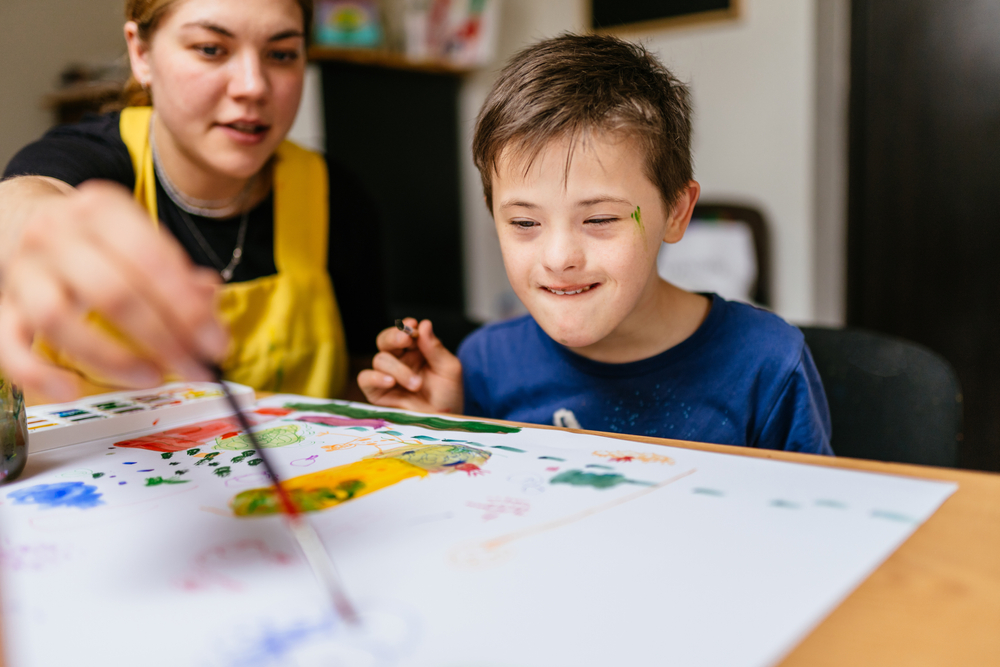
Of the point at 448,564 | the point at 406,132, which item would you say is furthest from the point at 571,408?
the point at 406,132

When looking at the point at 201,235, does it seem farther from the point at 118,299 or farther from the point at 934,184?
the point at 934,184

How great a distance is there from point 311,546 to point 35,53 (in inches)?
111

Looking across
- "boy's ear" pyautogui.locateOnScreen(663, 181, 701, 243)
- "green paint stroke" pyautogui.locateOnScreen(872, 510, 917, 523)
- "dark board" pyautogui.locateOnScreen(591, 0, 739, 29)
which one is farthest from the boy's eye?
"dark board" pyautogui.locateOnScreen(591, 0, 739, 29)

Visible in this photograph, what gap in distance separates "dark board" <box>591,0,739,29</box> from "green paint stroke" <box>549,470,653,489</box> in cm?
197

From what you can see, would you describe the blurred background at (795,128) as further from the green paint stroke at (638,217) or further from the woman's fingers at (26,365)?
the woman's fingers at (26,365)

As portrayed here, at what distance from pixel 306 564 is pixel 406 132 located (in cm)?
229

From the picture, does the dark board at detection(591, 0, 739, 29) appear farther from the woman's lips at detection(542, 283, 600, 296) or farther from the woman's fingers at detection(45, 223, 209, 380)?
the woman's fingers at detection(45, 223, 209, 380)

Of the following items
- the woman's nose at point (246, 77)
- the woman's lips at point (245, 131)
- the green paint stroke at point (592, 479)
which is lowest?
the green paint stroke at point (592, 479)

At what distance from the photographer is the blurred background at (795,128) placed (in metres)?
1.92

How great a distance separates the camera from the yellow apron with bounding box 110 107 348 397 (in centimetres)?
102

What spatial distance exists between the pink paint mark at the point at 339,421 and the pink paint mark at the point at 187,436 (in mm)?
Answer: 38

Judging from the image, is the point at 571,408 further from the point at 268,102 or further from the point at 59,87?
the point at 59,87

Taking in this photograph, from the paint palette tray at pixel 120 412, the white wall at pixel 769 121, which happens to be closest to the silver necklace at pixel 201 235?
the paint palette tray at pixel 120 412

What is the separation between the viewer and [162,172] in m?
1.04
